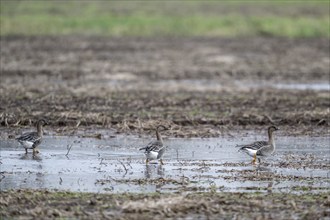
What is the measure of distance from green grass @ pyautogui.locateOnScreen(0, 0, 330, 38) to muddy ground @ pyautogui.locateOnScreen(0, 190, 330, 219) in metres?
37.1

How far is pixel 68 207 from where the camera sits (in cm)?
1280

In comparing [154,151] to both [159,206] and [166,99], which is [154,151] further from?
[166,99]

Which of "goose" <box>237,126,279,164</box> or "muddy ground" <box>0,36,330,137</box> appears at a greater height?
"muddy ground" <box>0,36,330,137</box>

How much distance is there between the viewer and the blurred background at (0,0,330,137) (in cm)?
2314

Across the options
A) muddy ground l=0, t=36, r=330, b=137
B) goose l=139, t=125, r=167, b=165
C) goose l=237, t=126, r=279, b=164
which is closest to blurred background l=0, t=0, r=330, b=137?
muddy ground l=0, t=36, r=330, b=137

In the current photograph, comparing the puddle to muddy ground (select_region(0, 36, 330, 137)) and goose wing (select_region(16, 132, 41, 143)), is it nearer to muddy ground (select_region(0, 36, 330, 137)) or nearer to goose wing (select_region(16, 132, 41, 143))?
goose wing (select_region(16, 132, 41, 143))

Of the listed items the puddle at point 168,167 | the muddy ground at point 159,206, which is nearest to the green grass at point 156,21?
the puddle at point 168,167

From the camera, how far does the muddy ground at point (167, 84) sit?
2244 centimetres

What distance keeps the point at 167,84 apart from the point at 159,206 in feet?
61.7

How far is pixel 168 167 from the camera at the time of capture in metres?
17.2

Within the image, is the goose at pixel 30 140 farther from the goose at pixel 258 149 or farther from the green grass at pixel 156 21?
the green grass at pixel 156 21

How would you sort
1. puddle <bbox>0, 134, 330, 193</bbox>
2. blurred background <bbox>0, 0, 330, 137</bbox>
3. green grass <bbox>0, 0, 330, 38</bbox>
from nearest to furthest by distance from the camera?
puddle <bbox>0, 134, 330, 193</bbox> < blurred background <bbox>0, 0, 330, 137</bbox> < green grass <bbox>0, 0, 330, 38</bbox>

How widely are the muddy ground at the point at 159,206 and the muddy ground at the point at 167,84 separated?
7408 mm

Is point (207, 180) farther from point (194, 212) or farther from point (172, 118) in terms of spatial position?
point (172, 118)
